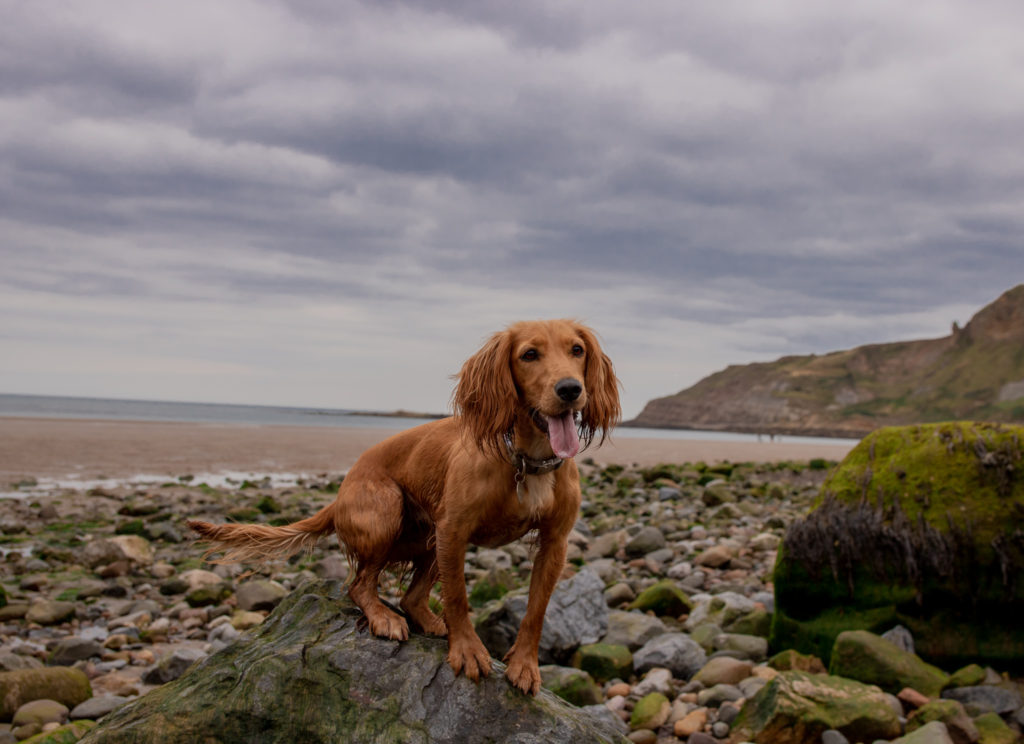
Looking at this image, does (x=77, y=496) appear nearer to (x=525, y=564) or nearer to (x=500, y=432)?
(x=525, y=564)

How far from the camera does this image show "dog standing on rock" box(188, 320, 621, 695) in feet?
12.1

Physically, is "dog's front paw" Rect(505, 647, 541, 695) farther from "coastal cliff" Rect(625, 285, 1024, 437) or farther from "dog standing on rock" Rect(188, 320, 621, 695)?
"coastal cliff" Rect(625, 285, 1024, 437)

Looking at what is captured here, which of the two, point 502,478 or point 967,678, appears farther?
point 967,678

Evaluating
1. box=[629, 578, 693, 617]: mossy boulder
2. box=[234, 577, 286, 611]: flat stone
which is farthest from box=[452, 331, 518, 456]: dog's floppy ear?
box=[234, 577, 286, 611]: flat stone

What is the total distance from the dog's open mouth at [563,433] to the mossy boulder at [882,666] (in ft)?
13.8

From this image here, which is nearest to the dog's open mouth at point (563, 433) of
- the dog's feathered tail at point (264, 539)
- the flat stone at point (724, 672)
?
the dog's feathered tail at point (264, 539)

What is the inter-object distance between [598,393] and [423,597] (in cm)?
166

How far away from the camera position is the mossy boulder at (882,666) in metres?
6.19

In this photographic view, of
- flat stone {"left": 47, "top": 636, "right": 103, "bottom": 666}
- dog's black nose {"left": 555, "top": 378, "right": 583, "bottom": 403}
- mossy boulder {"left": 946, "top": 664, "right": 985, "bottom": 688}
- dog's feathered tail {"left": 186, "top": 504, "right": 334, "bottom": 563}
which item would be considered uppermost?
dog's black nose {"left": 555, "top": 378, "right": 583, "bottom": 403}

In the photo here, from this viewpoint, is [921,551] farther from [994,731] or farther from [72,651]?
[72,651]

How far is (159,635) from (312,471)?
1885 cm

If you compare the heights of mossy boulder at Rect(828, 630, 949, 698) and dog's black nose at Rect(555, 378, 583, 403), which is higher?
dog's black nose at Rect(555, 378, 583, 403)

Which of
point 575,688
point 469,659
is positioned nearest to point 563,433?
point 469,659

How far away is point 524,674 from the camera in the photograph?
150 inches
